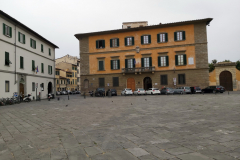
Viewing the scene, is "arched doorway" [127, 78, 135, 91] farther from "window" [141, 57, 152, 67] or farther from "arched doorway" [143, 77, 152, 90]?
"window" [141, 57, 152, 67]

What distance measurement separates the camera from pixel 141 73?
34625 millimetres

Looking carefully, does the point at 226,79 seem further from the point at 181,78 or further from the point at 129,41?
the point at 129,41

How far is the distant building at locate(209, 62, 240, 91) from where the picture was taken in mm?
35594

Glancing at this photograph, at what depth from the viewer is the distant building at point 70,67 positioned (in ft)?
221

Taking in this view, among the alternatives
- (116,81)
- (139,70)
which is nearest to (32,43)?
(116,81)

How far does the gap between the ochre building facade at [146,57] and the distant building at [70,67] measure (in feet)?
100

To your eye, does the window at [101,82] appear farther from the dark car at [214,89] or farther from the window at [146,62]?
the dark car at [214,89]

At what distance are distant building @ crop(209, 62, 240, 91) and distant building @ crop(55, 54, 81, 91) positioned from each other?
152ft

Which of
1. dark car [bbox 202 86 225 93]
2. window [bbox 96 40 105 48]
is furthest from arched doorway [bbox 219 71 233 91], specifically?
window [bbox 96 40 105 48]

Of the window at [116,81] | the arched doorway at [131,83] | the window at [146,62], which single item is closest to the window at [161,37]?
the window at [146,62]

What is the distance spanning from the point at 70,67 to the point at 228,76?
50.3 metres

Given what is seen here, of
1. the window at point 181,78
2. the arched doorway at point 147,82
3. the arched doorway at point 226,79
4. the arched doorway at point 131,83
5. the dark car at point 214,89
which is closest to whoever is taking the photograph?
the dark car at point 214,89

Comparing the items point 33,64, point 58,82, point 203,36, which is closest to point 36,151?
point 33,64

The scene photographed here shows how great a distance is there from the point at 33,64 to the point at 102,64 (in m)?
12.6
